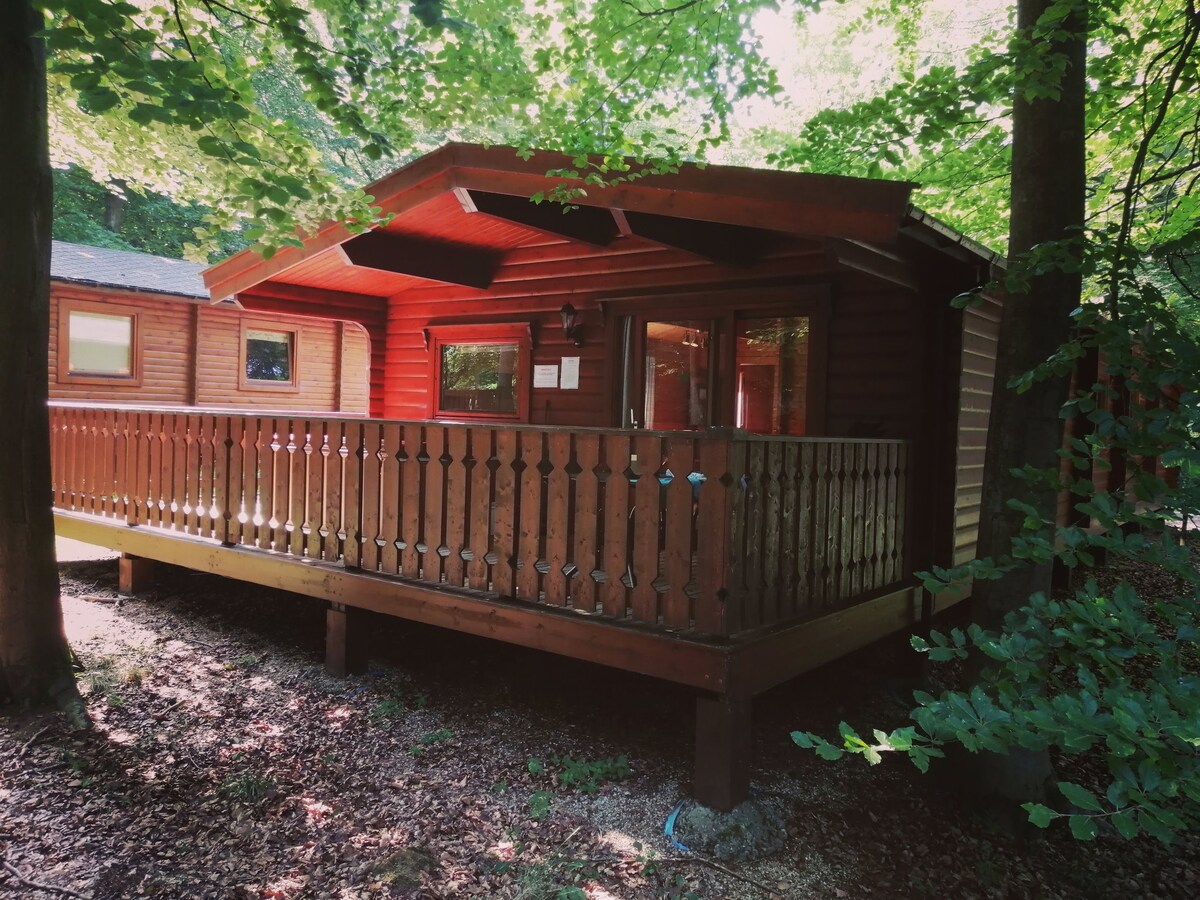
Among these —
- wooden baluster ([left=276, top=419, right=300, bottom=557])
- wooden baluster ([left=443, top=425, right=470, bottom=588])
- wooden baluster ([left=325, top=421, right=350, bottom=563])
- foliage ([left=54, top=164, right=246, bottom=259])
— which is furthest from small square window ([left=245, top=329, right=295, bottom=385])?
wooden baluster ([left=443, top=425, right=470, bottom=588])

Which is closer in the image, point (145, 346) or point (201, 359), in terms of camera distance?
point (145, 346)

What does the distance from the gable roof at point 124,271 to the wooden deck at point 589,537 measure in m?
10.3

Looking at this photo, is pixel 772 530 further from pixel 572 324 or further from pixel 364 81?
pixel 572 324

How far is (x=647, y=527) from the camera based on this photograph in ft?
12.6

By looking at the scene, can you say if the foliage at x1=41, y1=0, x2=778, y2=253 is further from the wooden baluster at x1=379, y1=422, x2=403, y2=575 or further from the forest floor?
the forest floor

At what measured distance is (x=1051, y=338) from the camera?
13.1 ft

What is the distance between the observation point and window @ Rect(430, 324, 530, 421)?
8398 mm

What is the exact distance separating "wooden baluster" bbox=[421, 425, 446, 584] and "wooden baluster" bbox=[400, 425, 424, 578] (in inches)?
2.9

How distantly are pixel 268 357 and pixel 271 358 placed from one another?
0.25 ft

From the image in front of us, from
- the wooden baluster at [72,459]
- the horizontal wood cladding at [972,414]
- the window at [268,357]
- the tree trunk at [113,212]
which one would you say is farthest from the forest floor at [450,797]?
the tree trunk at [113,212]

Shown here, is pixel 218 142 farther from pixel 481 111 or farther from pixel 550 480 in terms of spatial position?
pixel 481 111

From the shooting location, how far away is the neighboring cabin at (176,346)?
14414 millimetres

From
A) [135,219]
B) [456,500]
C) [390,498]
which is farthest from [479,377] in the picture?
[135,219]

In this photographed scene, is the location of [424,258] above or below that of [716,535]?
above
